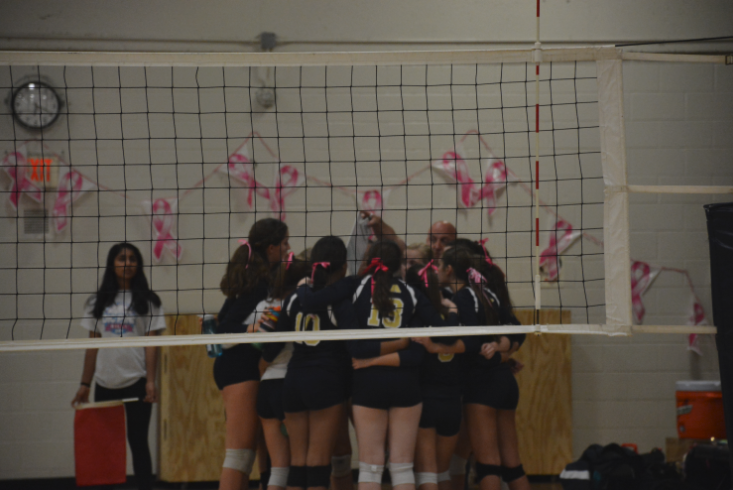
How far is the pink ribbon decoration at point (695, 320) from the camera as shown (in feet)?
15.9

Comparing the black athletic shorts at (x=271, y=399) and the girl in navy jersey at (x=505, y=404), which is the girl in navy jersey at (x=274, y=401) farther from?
the girl in navy jersey at (x=505, y=404)

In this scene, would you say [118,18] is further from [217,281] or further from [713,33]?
[713,33]

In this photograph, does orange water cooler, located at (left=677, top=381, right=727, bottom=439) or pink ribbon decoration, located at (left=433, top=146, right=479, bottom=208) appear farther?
pink ribbon decoration, located at (left=433, top=146, right=479, bottom=208)

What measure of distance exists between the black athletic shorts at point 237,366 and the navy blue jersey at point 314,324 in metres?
0.25

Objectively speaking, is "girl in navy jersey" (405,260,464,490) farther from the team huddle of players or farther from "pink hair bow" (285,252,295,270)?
"pink hair bow" (285,252,295,270)

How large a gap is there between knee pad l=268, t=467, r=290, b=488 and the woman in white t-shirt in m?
0.89

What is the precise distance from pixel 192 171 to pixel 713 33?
3996mm

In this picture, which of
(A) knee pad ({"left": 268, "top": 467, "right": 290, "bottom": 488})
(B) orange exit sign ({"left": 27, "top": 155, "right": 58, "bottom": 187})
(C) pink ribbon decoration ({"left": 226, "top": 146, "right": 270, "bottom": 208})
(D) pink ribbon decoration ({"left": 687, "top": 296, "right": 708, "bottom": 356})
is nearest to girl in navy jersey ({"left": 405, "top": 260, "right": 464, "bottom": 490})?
(A) knee pad ({"left": 268, "top": 467, "right": 290, "bottom": 488})

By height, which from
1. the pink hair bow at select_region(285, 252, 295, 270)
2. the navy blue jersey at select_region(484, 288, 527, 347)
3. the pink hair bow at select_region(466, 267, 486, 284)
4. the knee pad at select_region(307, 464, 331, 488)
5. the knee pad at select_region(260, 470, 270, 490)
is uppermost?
the pink hair bow at select_region(285, 252, 295, 270)

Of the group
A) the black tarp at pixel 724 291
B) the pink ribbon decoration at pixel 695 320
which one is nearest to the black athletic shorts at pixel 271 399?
the black tarp at pixel 724 291

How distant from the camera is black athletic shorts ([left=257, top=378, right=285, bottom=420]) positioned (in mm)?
3088

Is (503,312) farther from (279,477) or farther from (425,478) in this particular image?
(279,477)

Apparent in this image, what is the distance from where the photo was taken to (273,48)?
484cm

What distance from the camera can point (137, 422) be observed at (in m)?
3.59
